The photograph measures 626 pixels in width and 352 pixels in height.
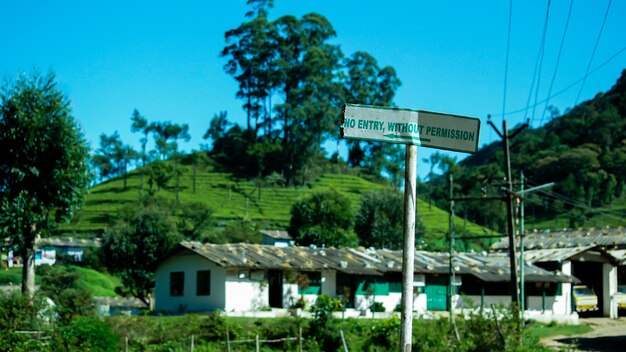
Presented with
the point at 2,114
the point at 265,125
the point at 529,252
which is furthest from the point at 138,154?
the point at 2,114

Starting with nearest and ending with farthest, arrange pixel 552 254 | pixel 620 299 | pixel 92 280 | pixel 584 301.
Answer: pixel 620 299 < pixel 584 301 < pixel 552 254 < pixel 92 280

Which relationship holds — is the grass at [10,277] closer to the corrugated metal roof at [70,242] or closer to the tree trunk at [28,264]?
the corrugated metal roof at [70,242]

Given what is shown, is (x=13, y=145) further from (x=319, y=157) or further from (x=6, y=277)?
(x=319, y=157)

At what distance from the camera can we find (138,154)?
385 feet

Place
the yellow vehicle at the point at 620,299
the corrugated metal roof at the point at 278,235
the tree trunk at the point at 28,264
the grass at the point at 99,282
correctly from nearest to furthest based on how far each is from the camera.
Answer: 1. the tree trunk at the point at 28,264
2. the yellow vehicle at the point at 620,299
3. the grass at the point at 99,282
4. the corrugated metal roof at the point at 278,235

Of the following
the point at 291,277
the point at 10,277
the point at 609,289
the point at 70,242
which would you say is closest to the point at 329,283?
the point at 291,277

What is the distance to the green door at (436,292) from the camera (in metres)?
47.5

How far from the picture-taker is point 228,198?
103 meters

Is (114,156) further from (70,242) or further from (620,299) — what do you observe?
(620,299)

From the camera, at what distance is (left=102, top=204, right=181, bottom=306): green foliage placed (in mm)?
51688

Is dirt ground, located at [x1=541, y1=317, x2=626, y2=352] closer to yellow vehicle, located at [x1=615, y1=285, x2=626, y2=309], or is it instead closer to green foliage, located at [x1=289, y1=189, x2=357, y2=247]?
yellow vehicle, located at [x1=615, y1=285, x2=626, y2=309]

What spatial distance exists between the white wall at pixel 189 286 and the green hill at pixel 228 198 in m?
42.9

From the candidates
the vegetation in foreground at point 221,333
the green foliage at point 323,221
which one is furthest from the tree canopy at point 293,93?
the vegetation in foreground at point 221,333

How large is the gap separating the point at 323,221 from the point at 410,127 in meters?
64.3
